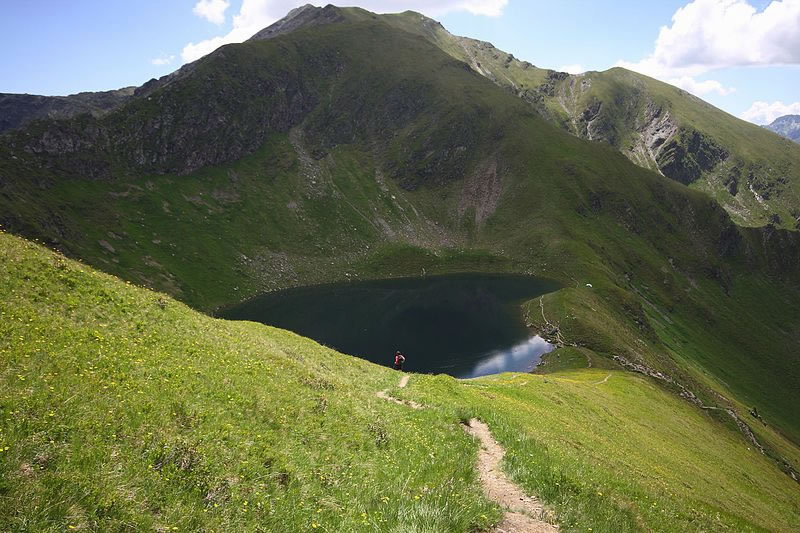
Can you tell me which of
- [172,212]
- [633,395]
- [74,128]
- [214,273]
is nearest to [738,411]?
[633,395]

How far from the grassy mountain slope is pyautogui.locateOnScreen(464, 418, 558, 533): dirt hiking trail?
61 cm

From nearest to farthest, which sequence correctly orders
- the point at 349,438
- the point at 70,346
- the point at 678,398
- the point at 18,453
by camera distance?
the point at 18,453
the point at 70,346
the point at 349,438
the point at 678,398

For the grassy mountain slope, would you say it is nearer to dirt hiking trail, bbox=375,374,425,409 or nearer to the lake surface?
dirt hiking trail, bbox=375,374,425,409

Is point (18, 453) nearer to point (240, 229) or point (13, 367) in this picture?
point (13, 367)

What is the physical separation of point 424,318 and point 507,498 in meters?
117

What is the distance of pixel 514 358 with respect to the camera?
332 ft

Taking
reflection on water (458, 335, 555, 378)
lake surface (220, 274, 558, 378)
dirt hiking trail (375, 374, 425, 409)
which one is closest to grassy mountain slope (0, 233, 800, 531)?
dirt hiking trail (375, 374, 425, 409)

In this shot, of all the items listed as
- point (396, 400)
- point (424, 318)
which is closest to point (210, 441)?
point (396, 400)

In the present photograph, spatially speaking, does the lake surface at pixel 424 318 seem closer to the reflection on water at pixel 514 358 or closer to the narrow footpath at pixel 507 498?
the reflection on water at pixel 514 358

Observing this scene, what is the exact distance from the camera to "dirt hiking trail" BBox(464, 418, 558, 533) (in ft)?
45.7

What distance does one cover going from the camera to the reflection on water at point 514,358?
93.9 metres

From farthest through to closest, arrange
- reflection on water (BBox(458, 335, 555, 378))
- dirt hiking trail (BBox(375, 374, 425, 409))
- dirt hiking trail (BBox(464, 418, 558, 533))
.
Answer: reflection on water (BBox(458, 335, 555, 378)) < dirt hiking trail (BBox(375, 374, 425, 409)) < dirt hiking trail (BBox(464, 418, 558, 533))

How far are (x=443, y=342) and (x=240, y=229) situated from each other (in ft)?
393

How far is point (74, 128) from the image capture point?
179m
